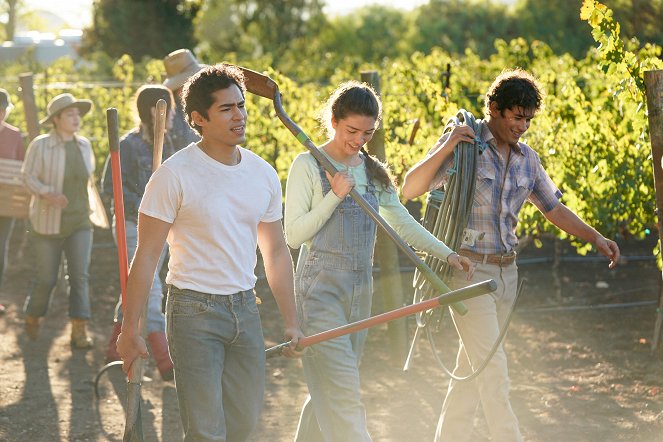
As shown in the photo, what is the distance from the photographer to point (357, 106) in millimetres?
4688

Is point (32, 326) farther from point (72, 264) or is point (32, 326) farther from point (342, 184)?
point (342, 184)

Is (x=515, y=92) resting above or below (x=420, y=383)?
above

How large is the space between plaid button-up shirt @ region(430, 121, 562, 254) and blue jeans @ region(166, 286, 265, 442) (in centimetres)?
121

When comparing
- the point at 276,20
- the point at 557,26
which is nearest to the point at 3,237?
the point at 557,26

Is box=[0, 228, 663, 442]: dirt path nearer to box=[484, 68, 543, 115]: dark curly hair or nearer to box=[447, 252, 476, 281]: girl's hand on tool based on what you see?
box=[447, 252, 476, 281]: girl's hand on tool

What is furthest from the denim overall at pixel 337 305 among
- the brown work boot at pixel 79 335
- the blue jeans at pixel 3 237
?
the blue jeans at pixel 3 237

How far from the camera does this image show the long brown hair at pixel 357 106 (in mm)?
4691

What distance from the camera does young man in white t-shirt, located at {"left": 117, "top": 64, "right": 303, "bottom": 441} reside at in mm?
3996

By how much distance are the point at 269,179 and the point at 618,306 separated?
19.3 feet

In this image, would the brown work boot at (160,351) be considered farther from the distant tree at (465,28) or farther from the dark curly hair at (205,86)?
the distant tree at (465,28)

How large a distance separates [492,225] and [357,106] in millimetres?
789

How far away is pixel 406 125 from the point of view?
9.92m

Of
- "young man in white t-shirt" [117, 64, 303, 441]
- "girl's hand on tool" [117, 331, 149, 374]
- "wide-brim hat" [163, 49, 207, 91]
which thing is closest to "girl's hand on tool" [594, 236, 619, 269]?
"young man in white t-shirt" [117, 64, 303, 441]

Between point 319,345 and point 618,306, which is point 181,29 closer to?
point 618,306
